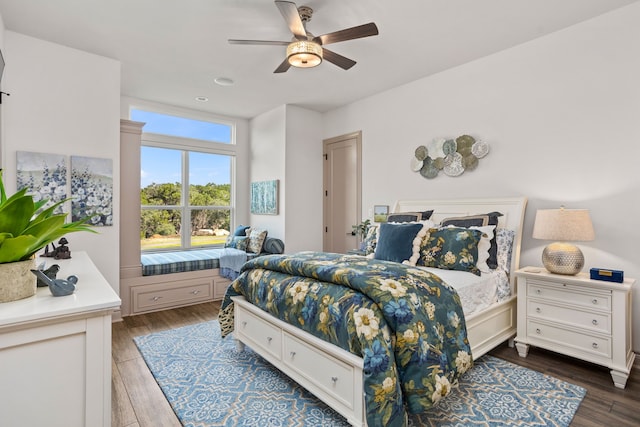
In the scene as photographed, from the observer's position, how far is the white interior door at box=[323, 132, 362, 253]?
190 inches

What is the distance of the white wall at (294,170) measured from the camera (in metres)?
5.01

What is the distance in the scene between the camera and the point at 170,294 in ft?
13.6

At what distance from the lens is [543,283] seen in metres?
2.65

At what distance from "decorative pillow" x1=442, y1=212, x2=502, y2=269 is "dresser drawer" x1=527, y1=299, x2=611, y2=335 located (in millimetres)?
436

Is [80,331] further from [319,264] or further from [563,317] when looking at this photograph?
[563,317]

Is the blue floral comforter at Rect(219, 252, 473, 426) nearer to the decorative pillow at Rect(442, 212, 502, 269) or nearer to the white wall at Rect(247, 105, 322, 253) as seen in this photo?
the decorative pillow at Rect(442, 212, 502, 269)

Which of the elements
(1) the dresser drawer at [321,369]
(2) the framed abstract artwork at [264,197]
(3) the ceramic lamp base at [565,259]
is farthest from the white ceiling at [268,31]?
(1) the dresser drawer at [321,369]

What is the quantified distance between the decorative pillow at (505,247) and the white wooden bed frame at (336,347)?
0.27 ft

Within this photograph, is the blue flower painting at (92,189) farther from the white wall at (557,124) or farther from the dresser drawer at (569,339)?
the dresser drawer at (569,339)

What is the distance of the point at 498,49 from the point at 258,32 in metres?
2.35

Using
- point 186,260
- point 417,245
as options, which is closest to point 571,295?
point 417,245

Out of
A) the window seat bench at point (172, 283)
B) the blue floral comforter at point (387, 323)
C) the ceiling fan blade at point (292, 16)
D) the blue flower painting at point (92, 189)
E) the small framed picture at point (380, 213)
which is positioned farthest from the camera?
the small framed picture at point (380, 213)

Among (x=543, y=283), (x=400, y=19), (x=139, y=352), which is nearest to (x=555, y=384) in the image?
(x=543, y=283)

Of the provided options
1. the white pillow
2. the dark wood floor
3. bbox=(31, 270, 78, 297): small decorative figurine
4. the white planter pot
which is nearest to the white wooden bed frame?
the dark wood floor
